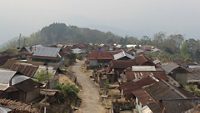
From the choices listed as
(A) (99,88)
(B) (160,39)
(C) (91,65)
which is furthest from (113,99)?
(B) (160,39)

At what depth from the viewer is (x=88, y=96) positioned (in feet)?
134

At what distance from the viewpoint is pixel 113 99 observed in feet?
127

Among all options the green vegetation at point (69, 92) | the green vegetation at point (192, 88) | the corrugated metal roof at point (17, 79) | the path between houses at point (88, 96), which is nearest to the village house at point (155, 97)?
the path between houses at point (88, 96)

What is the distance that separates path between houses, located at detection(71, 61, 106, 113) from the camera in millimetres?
35781

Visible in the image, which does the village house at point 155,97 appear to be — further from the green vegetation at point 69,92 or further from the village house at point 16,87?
the village house at point 16,87

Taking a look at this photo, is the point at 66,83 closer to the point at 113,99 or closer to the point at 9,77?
the point at 113,99

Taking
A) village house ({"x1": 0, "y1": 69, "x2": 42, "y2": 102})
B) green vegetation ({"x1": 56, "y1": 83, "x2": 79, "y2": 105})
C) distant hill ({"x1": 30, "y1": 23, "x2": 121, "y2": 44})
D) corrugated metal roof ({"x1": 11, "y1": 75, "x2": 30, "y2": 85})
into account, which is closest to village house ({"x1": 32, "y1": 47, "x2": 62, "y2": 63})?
green vegetation ({"x1": 56, "y1": 83, "x2": 79, "y2": 105})

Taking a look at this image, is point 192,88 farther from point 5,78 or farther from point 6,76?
point 5,78

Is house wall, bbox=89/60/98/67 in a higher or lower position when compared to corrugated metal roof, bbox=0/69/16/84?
lower

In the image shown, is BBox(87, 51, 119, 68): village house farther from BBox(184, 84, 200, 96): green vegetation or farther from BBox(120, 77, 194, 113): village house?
BBox(120, 77, 194, 113): village house

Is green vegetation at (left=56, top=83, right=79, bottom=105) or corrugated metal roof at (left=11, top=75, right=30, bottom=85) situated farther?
green vegetation at (left=56, top=83, right=79, bottom=105)

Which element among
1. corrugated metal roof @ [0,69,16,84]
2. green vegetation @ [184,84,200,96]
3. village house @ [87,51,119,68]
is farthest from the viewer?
village house @ [87,51,119,68]

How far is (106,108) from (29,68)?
38.3ft

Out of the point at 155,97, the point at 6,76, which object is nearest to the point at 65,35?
the point at 6,76
